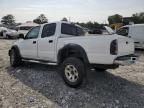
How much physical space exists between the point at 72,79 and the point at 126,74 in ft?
8.91

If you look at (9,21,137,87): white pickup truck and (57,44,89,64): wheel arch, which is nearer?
(9,21,137,87): white pickup truck

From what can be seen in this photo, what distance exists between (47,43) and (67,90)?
197cm

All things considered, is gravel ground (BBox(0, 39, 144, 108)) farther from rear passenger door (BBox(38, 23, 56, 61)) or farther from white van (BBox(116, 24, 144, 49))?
white van (BBox(116, 24, 144, 49))

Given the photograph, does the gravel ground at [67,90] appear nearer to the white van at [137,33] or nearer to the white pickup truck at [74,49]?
the white pickup truck at [74,49]

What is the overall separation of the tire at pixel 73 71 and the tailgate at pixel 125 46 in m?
1.10

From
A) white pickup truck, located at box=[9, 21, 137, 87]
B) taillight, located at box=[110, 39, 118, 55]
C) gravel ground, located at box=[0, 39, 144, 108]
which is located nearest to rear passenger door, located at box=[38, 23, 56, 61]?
white pickup truck, located at box=[9, 21, 137, 87]

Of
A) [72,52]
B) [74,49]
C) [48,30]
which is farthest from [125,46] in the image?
[48,30]

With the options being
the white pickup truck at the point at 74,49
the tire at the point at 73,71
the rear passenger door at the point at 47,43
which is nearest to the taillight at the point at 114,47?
the white pickup truck at the point at 74,49

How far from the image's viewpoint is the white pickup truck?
580 cm

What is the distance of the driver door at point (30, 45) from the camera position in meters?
8.43

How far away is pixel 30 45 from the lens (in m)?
8.65

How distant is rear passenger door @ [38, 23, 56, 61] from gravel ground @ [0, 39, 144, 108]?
690 millimetres

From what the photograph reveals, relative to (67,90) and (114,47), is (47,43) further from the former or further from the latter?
(114,47)

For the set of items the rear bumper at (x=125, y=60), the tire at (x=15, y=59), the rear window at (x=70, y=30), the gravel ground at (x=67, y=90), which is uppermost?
the rear window at (x=70, y=30)
